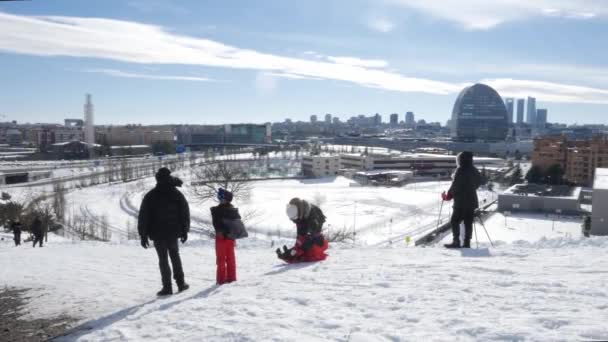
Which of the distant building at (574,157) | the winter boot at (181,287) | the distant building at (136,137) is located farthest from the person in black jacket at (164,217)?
the distant building at (136,137)

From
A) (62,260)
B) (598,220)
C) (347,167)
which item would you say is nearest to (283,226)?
(598,220)

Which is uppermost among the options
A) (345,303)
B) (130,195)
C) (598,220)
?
(345,303)

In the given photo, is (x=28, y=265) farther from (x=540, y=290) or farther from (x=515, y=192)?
(x=515, y=192)

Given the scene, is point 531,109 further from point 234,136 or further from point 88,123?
point 88,123

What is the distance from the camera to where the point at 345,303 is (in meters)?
3.05

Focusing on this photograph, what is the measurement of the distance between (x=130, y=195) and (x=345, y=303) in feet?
107

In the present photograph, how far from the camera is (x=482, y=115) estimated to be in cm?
9256

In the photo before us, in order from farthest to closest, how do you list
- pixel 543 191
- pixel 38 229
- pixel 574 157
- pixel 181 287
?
pixel 574 157 → pixel 543 191 → pixel 38 229 → pixel 181 287

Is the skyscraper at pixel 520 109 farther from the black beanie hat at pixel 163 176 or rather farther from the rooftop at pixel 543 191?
the black beanie hat at pixel 163 176

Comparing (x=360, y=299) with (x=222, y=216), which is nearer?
(x=360, y=299)

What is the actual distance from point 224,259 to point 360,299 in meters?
1.40

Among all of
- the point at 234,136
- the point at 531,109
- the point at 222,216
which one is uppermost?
the point at 531,109

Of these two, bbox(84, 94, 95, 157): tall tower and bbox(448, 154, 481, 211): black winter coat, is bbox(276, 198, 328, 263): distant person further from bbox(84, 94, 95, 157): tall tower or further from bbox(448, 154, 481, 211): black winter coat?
bbox(84, 94, 95, 157): tall tower

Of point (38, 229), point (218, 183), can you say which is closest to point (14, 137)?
point (218, 183)
